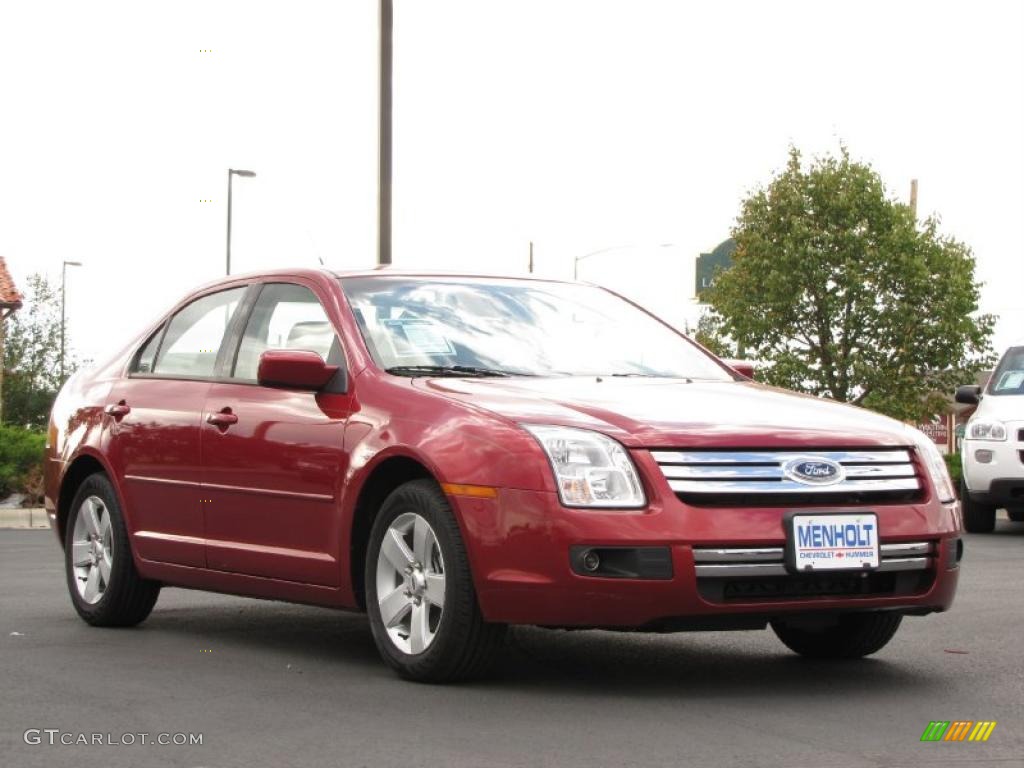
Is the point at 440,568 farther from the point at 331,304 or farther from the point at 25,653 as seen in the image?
the point at 25,653

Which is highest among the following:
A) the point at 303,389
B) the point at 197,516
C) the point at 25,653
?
the point at 303,389

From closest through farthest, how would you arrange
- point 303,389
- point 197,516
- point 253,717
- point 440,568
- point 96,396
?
point 253,717, point 440,568, point 303,389, point 197,516, point 96,396

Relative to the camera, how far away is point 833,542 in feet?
22.7

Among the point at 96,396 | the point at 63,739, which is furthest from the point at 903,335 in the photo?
the point at 63,739

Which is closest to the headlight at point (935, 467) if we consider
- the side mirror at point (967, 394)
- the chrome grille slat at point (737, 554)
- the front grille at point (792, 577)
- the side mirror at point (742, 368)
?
the front grille at point (792, 577)

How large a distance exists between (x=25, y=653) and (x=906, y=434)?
12.2ft

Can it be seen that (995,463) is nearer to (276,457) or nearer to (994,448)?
(994,448)

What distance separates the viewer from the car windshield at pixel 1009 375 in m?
19.4

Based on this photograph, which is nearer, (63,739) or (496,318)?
(63,739)

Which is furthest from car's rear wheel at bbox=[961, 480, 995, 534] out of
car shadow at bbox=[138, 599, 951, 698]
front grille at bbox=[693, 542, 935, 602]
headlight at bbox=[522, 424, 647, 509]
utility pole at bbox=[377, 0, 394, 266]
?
headlight at bbox=[522, 424, 647, 509]

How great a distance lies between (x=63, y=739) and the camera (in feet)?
20.0

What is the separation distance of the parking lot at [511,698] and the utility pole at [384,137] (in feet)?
35.9

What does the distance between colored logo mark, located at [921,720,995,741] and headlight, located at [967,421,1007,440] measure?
1258 centimetres

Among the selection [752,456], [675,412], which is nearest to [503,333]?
[675,412]
